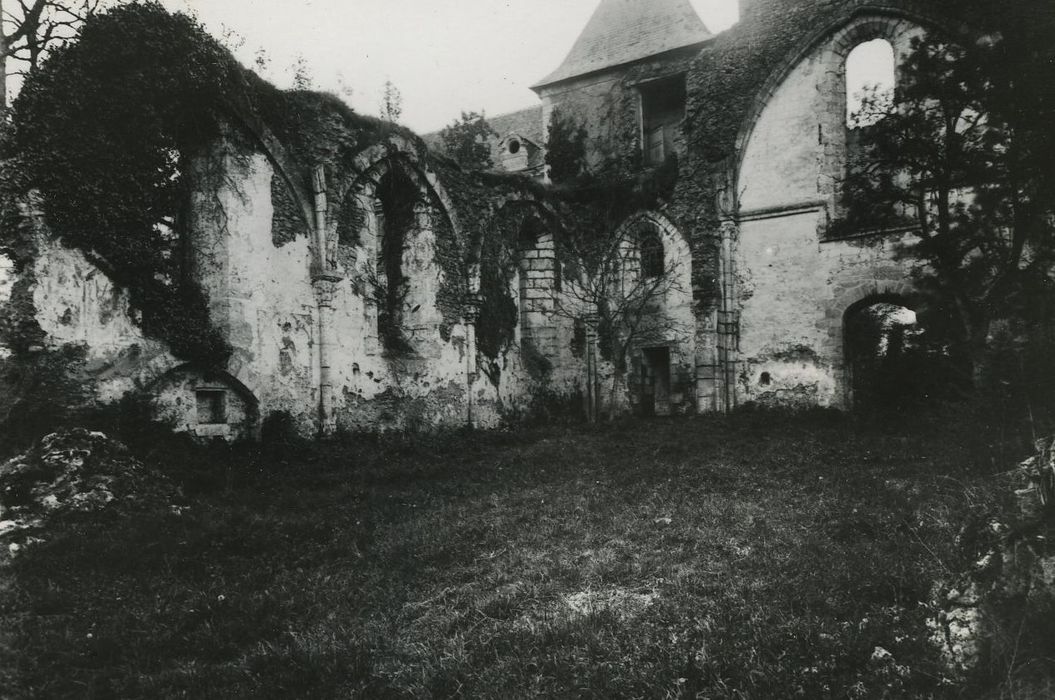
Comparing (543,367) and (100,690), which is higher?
(543,367)

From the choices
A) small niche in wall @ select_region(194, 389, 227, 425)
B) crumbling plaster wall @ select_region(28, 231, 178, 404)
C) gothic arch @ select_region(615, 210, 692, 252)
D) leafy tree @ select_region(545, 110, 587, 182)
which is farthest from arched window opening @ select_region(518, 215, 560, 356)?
crumbling plaster wall @ select_region(28, 231, 178, 404)

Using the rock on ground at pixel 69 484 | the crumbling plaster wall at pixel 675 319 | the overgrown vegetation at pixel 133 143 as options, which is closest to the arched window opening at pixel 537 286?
the crumbling plaster wall at pixel 675 319

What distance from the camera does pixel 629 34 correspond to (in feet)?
61.0

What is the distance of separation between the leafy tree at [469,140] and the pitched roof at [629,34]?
8.17 ft

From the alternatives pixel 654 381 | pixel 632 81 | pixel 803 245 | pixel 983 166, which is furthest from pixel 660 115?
pixel 983 166

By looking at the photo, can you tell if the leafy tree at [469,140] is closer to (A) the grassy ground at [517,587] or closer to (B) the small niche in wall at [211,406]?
(B) the small niche in wall at [211,406]

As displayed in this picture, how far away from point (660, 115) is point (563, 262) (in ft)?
16.7

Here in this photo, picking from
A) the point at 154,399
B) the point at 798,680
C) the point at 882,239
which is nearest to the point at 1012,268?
the point at 882,239

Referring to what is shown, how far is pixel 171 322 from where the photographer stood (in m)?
9.28

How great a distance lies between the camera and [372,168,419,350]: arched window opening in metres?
13.4

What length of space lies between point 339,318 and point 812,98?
10.7 meters

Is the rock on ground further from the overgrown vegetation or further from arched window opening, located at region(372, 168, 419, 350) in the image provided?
arched window opening, located at region(372, 168, 419, 350)

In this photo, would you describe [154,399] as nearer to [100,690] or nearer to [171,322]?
[171,322]

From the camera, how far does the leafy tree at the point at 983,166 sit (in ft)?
27.5
